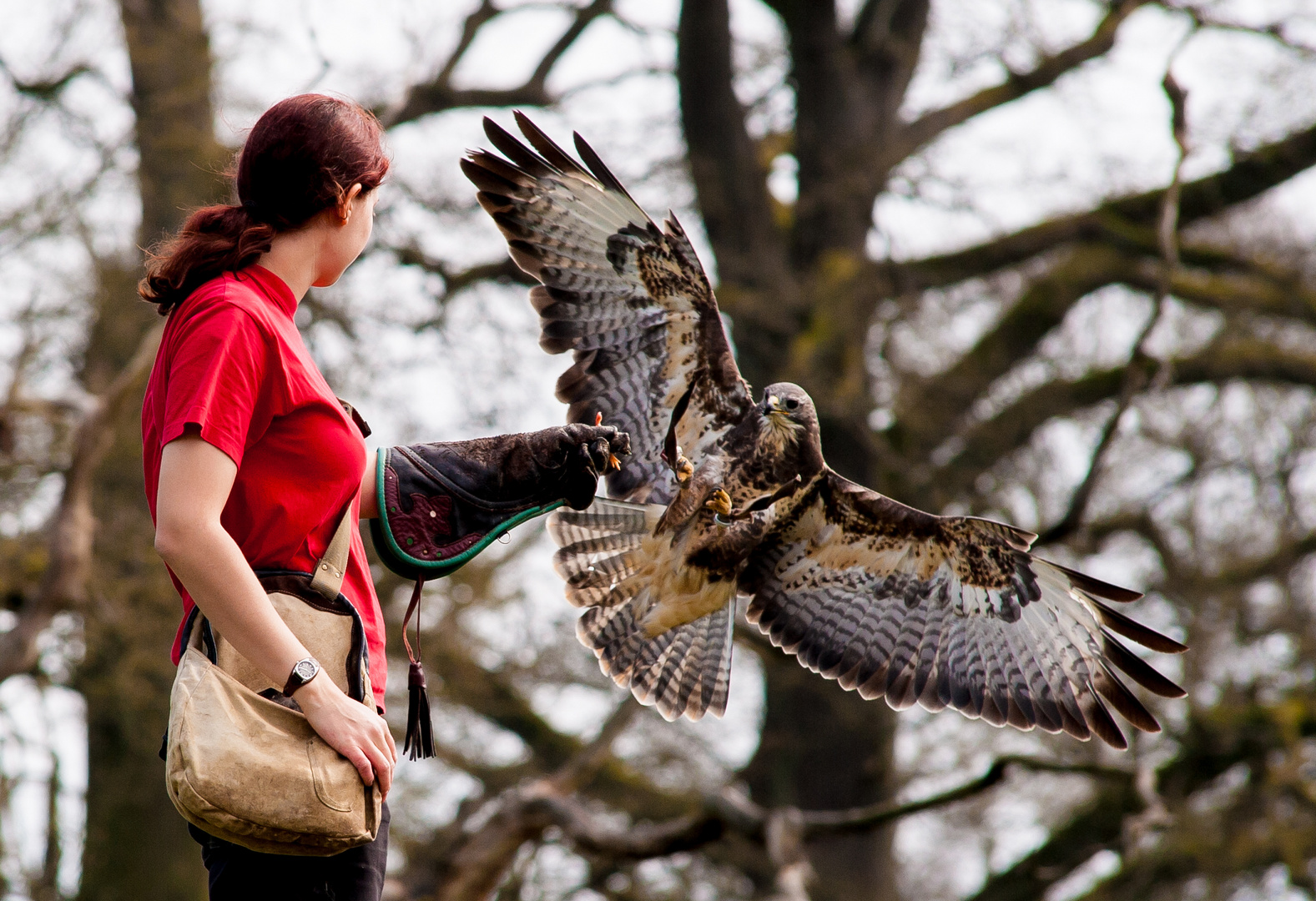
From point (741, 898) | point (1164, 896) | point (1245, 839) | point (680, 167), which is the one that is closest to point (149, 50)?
point (680, 167)

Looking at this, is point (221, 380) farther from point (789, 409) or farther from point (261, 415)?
point (789, 409)

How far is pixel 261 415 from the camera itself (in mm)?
1968

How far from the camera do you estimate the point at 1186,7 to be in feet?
29.3

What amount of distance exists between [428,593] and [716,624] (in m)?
5.16

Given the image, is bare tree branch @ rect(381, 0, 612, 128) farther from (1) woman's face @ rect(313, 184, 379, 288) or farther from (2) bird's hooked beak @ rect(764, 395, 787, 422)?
(1) woman's face @ rect(313, 184, 379, 288)

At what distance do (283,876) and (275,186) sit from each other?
1.10 meters

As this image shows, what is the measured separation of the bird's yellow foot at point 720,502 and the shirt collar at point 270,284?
172 cm

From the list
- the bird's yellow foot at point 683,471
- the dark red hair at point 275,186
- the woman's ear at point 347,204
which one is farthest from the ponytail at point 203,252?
the bird's yellow foot at point 683,471

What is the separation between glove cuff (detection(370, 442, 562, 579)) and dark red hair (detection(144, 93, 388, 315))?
49cm

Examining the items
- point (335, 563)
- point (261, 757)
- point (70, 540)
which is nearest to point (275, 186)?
point (335, 563)

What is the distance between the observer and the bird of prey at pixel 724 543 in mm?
3637

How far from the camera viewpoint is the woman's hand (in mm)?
1892

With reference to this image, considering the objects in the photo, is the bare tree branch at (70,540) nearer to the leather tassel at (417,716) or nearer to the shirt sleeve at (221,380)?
the leather tassel at (417,716)

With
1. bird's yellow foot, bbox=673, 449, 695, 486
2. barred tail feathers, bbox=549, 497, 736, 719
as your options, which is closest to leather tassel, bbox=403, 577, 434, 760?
bird's yellow foot, bbox=673, 449, 695, 486
